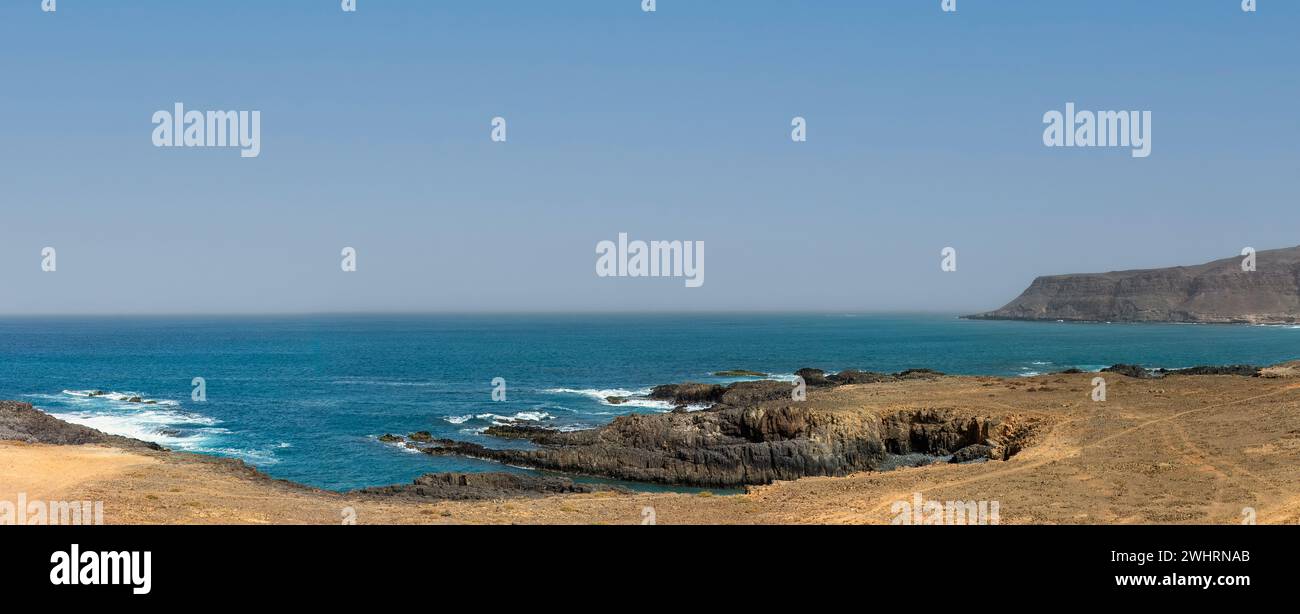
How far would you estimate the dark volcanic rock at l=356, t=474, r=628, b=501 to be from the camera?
29203 millimetres

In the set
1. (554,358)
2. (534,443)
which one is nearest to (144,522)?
(534,443)

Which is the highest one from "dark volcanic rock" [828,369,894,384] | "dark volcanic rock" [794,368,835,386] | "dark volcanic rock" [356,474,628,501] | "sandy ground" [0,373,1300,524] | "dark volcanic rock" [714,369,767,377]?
"sandy ground" [0,373,1300,524]

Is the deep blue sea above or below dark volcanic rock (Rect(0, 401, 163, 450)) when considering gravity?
below

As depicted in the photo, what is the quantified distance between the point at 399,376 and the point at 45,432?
152 ft

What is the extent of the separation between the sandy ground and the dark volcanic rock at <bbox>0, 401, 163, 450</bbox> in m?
4.70

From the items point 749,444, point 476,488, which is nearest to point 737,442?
point 749,444

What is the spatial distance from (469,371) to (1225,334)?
155m

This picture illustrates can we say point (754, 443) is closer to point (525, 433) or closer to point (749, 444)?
point (749, 444)

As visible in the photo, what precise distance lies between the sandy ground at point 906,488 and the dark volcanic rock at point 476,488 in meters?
2.45

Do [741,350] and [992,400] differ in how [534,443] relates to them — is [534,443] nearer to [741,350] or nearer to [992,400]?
[992,400]

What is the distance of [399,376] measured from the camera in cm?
8619

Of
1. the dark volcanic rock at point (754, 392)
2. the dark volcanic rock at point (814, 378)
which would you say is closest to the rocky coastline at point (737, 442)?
the dark volcanic rock at point (754, 392)

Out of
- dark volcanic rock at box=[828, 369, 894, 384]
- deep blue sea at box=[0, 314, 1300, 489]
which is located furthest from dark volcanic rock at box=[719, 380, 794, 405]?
dark volcanic rock at box=[828, 369, 894, 384]

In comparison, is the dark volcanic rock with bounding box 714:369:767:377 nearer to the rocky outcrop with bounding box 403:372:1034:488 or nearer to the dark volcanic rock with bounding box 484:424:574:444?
the dark volcanic rock with bounding box 484:424:574:444
